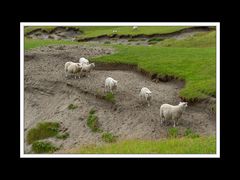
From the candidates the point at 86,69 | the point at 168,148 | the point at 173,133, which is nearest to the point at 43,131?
the point at 86,69

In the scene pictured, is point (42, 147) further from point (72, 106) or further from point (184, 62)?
point (184, 62)

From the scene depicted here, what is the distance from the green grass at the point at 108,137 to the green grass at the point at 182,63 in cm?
606

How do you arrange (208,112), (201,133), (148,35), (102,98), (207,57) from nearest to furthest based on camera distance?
(201,133), (208,112), (102,98), (207,57), (148,35)

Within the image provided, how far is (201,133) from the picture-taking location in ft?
88.6

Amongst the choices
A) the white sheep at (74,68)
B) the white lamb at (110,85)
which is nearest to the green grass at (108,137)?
the white lamb at (110,85)

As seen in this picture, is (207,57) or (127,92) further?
(207,57)

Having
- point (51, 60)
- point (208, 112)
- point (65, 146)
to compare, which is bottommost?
point (65, 146)

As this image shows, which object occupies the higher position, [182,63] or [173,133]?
[182,63]

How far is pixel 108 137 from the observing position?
2873 centimetres

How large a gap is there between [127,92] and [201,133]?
→ 8635 millimetres

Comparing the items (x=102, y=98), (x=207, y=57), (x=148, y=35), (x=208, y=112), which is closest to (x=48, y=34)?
(x=148, y=35)

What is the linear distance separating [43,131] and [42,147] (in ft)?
8.62

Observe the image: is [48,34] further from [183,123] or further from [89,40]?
[183,123]

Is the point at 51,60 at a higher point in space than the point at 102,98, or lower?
higher
